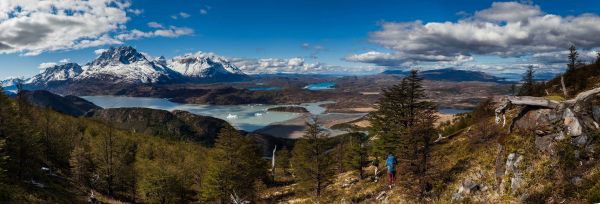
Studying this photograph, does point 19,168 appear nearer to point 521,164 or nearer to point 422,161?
point 422,161

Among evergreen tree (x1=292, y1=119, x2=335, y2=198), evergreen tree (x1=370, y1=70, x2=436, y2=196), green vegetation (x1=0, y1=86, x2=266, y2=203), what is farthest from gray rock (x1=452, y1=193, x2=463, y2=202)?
green vegetation (x1=0, y1=86, x2=266, y2=203)

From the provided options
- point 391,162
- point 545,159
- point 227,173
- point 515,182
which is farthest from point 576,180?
point 227,173

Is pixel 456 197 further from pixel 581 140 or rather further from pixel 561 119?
pixel 581 140

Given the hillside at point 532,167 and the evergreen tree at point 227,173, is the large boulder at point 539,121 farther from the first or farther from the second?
the evergreen tree at point 227,173

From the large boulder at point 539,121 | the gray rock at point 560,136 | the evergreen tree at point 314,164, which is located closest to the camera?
the gray rock at point 560,136

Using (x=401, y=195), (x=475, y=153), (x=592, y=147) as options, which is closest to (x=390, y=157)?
(x=401, y=195)

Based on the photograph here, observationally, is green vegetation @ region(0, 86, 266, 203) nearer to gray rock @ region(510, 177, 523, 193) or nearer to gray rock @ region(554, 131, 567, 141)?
gray rock @ region(510, 177, 523, 193)

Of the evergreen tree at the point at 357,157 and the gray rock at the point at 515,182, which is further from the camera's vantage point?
the evergreen tree at the point at 357,157

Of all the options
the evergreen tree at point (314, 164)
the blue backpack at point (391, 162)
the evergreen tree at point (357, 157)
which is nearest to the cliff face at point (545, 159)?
the blue backpack at point (391, 162)

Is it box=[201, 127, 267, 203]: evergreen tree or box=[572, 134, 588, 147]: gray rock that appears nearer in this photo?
box=[572, 134, 588, 147]: gray rock

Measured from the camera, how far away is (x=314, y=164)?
47.8 metres

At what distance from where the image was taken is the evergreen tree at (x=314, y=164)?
1869 inches

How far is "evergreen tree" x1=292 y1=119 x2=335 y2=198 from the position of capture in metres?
47.5

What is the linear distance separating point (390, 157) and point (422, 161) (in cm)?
420
